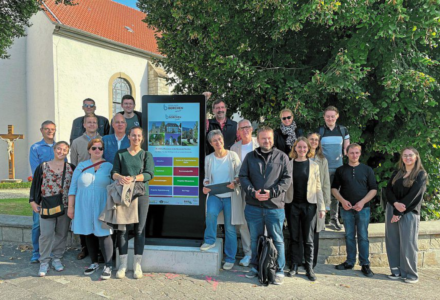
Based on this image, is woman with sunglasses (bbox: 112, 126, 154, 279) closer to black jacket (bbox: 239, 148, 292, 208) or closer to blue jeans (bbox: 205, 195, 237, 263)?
blue jeans (bbox: 205, 195, 237, 263)

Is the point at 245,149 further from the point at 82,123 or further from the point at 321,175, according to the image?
the point at 82,123

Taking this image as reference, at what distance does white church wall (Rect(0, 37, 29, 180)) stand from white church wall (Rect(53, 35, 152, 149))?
3.51m

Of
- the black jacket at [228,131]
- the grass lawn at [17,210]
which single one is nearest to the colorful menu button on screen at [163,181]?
the black jacket at [228,131]

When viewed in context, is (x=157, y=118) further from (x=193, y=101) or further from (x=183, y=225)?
(x=183, y=225)

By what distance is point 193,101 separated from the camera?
15.3ft

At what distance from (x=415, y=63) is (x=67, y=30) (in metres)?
16.3

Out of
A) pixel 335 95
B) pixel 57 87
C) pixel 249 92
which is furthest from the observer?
pixel 57 87

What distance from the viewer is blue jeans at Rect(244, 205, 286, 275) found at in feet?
13.1

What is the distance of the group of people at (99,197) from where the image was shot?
4.01 meters

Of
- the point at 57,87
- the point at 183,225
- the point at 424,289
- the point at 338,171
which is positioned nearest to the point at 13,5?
the point at 57,87

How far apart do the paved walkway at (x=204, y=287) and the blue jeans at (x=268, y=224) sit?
39 centimetres

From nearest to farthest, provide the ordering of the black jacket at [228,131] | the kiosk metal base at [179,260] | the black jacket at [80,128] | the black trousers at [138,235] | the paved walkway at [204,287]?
1. the paved walkway at [204,287]
2. the black trousers at [138,235]
3. the kiosk metal base at [179,260]
4. the black jacket at [228,131]
5. the black jacket at [80,128]

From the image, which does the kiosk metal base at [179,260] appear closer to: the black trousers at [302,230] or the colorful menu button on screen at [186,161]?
the black trousers at [302,230]

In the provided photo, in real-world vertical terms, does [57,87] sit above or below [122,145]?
above
